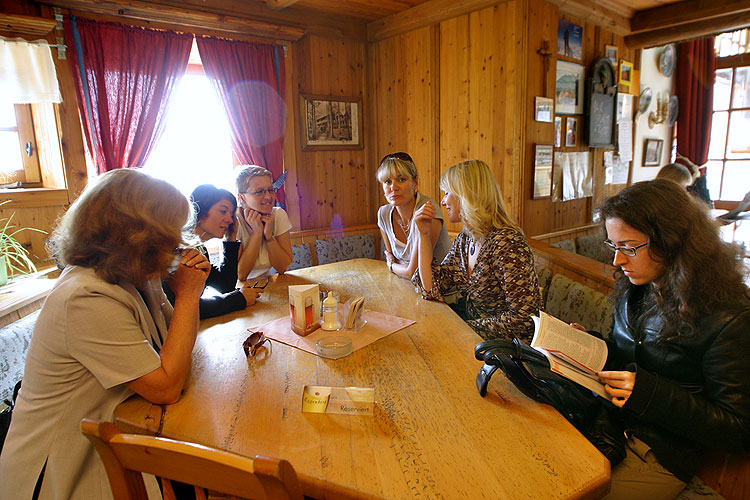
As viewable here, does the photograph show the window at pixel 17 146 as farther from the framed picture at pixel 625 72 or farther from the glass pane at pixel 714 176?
the glass pane at pixel 714 176

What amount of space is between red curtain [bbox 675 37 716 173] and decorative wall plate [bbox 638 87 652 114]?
3.08 feet

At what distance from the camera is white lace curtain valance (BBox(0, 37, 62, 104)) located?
2801 mm

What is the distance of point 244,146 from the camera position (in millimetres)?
3773

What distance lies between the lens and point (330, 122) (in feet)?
13.9

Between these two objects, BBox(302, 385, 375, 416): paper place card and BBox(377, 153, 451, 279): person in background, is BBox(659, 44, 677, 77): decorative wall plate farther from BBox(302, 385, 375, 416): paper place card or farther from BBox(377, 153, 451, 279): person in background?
BBox(302, 385, 375, 416): paper place card

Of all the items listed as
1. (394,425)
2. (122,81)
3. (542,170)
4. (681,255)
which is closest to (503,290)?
(681,255)

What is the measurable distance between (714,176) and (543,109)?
Answer: 3.87 meters

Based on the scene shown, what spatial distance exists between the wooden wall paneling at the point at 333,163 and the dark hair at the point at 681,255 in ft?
10.7

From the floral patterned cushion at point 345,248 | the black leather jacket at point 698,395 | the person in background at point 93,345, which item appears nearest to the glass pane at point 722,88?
the floral patterned cushion at point 345,248


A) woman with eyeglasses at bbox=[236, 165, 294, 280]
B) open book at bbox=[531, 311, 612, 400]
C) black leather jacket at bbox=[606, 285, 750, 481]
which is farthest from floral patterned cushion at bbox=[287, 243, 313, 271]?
black leather jacket at bbox=[606, 285, 750, 481]

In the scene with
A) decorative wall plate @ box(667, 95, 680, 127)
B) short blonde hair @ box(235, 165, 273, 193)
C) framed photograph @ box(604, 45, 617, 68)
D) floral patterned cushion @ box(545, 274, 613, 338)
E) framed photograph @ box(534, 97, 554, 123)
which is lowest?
floral patterned cushion @ box(545, 274, 613, 338)

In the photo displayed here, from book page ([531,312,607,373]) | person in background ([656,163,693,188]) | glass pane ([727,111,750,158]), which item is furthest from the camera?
glass pane ([727,111,750,158])

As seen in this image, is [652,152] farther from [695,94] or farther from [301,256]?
[301,256]

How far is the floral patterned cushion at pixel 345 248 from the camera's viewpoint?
3.90m
